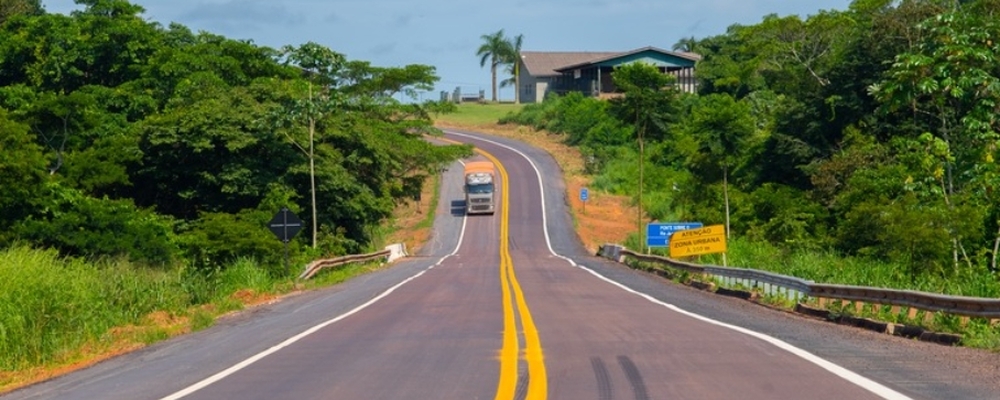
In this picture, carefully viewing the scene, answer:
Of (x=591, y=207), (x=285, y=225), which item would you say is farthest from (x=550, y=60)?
(x=285, y=225)

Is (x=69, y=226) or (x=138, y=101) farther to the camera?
(x=138, y=101)

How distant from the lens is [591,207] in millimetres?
87062

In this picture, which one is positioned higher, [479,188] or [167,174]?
[167,174]

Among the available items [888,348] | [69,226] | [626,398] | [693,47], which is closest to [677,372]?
[626,398]

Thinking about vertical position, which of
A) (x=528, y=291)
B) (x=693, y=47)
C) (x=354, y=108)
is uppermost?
(x=693, y=47)

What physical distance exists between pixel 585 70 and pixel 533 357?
11673 centimetres

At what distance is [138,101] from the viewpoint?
2692 inches

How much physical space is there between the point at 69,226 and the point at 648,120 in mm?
41910

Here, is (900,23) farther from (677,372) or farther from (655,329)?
(677,372)

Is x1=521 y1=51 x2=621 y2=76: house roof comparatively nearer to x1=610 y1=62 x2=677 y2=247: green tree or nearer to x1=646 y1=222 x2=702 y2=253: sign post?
x1=610 y1=62 x2=677 y2=247: green tree

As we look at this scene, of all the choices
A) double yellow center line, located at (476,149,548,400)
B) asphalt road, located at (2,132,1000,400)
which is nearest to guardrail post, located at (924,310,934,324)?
asphalt road, located at (2,132,1000,400)

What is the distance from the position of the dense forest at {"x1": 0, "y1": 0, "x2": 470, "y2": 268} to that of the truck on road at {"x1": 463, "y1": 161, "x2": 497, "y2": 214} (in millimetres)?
2367

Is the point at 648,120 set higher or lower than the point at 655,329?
higher

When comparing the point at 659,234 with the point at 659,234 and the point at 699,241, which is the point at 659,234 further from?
the point at 699,241
